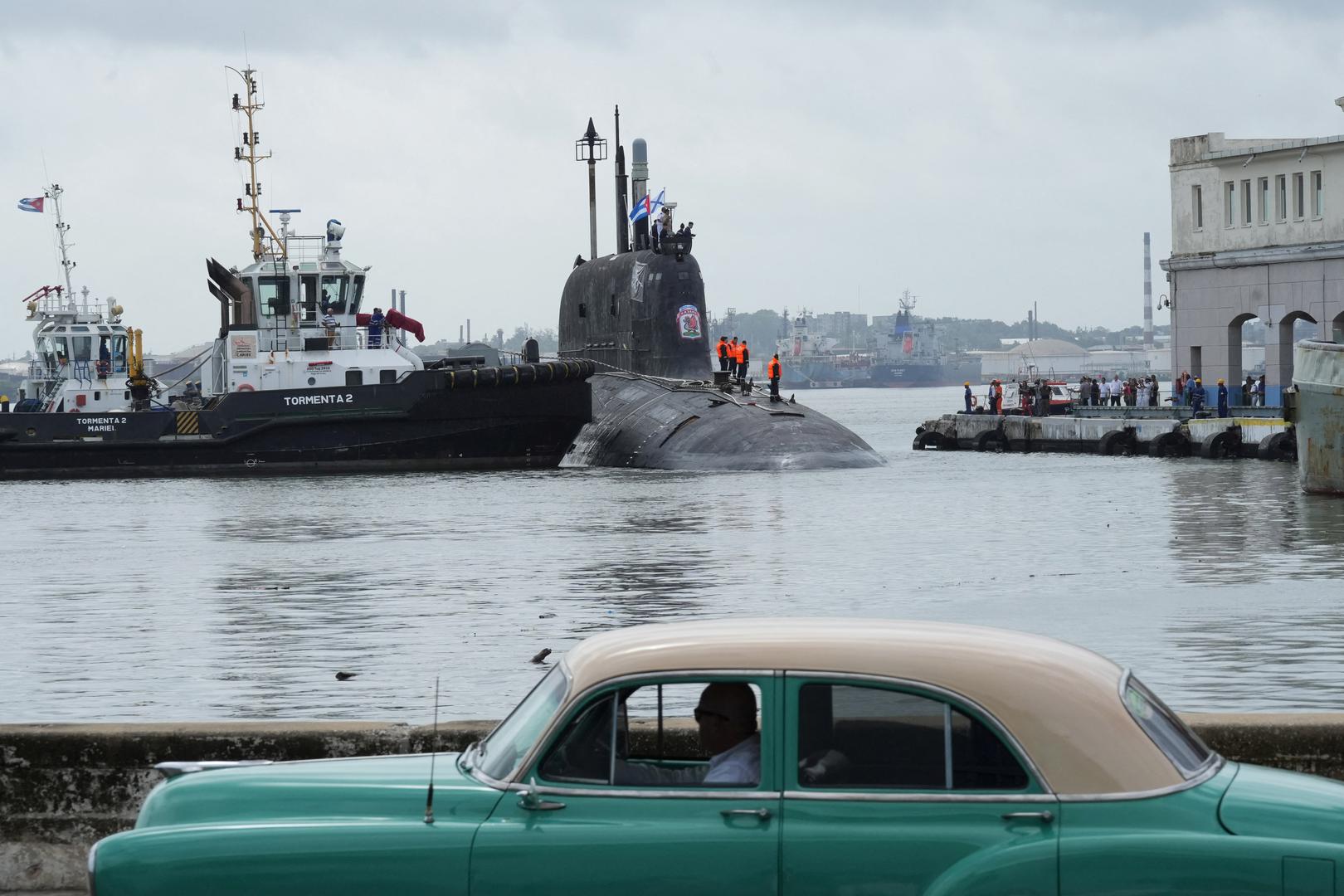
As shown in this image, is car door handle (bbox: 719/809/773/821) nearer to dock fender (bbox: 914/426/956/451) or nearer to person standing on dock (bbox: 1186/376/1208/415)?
person standing on dock (bbox: 1186/376/1208/415)

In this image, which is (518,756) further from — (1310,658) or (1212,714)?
(1310,658)

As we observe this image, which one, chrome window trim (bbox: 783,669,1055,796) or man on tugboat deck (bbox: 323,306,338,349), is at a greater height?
man on tugboat deck (bbox: 323,306,338,349)

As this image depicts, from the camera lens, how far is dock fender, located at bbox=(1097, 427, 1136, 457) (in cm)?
5128

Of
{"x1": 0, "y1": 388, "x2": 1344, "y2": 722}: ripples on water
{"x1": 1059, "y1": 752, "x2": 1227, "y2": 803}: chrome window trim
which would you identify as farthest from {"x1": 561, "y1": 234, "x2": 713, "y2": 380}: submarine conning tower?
{"x1": 1059, "y1": 752, "x2": 1227, "y2": 803}: chrome window trim

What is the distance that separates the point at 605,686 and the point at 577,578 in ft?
53.9

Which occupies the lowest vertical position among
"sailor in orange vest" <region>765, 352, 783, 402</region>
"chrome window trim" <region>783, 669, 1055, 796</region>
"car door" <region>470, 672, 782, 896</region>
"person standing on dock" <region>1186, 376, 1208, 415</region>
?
"car door" <region>470, 672, 782, 896</region>

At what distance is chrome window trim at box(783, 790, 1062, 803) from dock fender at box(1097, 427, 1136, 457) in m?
47.8

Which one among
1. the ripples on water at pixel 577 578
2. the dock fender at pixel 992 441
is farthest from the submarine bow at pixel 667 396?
the dock fender at pixel 992 441

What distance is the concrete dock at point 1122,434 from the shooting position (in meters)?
47.3

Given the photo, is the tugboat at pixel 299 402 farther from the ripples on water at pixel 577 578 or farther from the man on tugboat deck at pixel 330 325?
the ripples on water at pixel 577 578

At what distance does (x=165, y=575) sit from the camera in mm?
22953

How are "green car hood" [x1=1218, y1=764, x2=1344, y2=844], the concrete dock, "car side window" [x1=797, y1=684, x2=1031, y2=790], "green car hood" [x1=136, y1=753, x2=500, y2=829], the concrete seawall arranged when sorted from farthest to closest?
the concrete dock
the concrete seawall
"green car hood" [x1=136, y1=753, x2=500, y2=829]
"car side window" [x1=797, y1=684, x2=1031, y2=790]
"green car hood" [x1=1218, y1=764, x2=1344, y2=844]

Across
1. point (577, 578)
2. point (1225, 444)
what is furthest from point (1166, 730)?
point (1225, 444)

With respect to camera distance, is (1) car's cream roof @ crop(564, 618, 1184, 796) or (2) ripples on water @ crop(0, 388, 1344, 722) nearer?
(1) car's cream roof @ crop(564, 618, 1184, 796)
